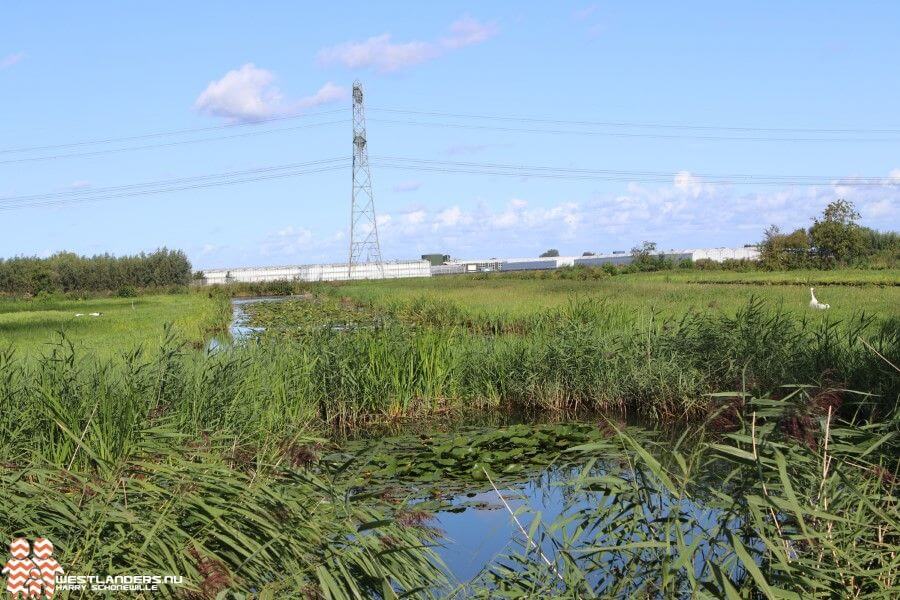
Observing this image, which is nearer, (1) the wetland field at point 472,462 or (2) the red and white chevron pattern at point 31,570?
(2) the red and white chevron pattern at point 31,570

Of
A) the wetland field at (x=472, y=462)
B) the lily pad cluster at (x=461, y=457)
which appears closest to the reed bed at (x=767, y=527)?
the wetland field at (x=472, y=462)

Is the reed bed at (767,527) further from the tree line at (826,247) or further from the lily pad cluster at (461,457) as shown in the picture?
the tree line at (826,247)

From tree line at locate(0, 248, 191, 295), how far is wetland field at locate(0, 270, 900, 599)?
57420mm

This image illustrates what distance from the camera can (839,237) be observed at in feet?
166

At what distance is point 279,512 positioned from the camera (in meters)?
4.41

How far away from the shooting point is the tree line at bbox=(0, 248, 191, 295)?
212 ft

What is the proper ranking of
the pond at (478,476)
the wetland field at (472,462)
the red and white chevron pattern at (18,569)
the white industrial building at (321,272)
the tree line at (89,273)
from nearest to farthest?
the red and white chevron pattern at (18,569) → the wetland field at (472,462) → the pond at (478,476) → the tree line at (89,273) → the white industrial building at (321,272)

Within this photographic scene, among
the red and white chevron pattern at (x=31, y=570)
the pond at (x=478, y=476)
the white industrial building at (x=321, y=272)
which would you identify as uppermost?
the white industrial building at (x=321, y=272)

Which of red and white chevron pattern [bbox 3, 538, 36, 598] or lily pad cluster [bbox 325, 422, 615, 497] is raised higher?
red and white chevron pattern [bbox 3, 538, 36, 598]

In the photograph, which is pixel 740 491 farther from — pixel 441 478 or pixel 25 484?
pixel 441 478

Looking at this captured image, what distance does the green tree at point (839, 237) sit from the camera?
50625 mm

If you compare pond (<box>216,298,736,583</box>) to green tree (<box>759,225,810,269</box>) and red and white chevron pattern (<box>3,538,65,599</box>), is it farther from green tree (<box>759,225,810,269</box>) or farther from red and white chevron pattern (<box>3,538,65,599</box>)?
green tree (<box>759,225,810,269</box>)

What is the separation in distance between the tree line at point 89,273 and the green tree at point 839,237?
4785 cm

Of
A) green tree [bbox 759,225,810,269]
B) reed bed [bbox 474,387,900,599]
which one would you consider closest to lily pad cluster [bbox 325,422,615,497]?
reed bed [bbox 474,387,900,599]
